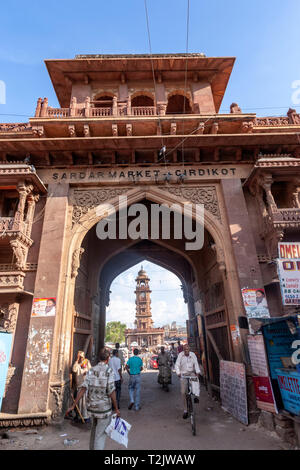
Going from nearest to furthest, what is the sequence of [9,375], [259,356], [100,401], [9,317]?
[100,401] < [259,356] < [9,375] < [9,317]

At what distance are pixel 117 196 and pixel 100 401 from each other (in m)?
6.09

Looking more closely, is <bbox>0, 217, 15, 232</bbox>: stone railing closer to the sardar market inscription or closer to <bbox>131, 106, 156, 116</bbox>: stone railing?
the sardar market inscription

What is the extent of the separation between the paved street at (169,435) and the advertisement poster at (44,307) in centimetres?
245

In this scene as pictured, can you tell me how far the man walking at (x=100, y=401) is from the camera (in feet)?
10.3

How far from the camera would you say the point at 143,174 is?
8453 mm

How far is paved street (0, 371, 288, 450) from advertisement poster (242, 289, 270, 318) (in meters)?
2.42

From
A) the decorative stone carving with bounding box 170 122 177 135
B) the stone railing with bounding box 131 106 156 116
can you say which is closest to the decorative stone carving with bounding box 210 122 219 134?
the decorative stone carving with bounding box 170 122 177 135

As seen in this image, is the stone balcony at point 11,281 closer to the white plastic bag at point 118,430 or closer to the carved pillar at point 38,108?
the white plastic bag at point 118,430

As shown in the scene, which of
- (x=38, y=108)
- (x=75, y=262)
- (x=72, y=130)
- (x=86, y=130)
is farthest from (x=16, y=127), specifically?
(x=75, y=262)

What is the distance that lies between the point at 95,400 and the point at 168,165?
715 cm

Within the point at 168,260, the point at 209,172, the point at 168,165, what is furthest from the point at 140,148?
the point at 168,260

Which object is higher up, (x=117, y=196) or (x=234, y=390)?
(x=117, y=196)

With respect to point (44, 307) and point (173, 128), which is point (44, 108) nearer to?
point (173, 128)

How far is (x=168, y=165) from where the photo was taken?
8562 mm
